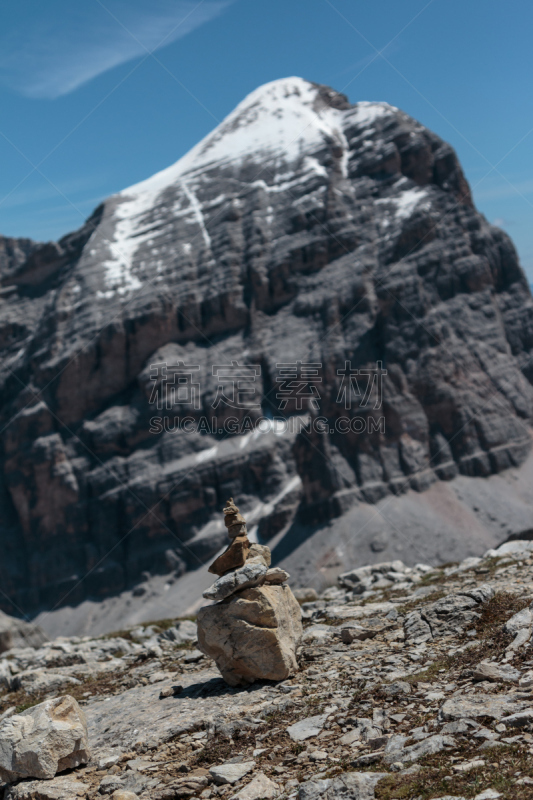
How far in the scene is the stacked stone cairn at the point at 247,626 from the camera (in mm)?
14977

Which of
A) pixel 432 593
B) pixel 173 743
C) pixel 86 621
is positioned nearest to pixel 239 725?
pixel 173 743

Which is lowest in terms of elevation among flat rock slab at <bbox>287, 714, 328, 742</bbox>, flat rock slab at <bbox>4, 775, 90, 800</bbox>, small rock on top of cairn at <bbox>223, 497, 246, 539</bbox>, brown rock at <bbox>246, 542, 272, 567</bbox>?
flat rock slab at <bbox>287, 714, 328, 742</bbox>

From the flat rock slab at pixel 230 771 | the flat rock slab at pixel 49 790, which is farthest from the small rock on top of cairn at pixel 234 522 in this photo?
the flat rock slab at pixel 49 790

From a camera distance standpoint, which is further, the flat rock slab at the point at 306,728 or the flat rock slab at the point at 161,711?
the flat rock slab at the point at 161,711

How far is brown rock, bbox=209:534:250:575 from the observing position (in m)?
16.4

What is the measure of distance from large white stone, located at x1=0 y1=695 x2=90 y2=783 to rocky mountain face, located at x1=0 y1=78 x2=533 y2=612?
123347 millimetres

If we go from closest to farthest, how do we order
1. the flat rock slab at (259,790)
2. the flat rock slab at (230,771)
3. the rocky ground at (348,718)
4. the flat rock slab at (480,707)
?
the rocky ground at (348,718)
the flat rock slab at (259,790)
the flat rock slab at (480,707)
the flat rock slab at (230,771)

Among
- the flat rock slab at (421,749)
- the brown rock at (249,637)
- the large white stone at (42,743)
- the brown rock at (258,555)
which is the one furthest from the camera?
the brown rock at (258,555)

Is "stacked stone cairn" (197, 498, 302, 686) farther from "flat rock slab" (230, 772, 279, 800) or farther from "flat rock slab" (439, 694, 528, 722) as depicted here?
"flat rock slab" (439, 694, 528, 722)

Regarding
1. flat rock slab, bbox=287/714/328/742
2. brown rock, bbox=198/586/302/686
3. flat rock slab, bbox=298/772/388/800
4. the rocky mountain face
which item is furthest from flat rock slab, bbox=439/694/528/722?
the rocky mountain face

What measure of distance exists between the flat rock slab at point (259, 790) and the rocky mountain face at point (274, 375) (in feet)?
411

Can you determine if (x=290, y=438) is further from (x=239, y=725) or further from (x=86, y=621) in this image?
(x=239, y=725)

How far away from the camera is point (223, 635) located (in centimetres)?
1529

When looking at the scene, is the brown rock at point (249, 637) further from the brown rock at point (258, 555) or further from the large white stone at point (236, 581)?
the brown rock at point (258, 555)
